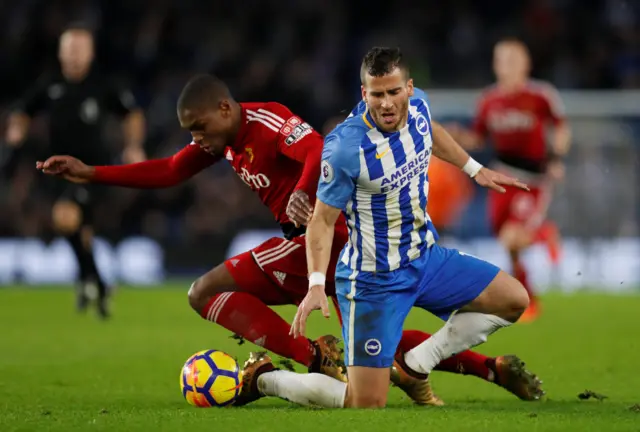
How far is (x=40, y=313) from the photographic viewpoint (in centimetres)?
1228

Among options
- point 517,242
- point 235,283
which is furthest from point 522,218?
point 235,283

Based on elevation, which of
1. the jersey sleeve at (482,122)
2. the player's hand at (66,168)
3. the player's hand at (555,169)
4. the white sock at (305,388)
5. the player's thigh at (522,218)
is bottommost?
the white sock at (305,388)

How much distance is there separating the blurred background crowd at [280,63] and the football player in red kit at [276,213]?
9.49 metres

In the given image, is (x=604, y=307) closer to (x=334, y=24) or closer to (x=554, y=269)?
(x=554, y=269)

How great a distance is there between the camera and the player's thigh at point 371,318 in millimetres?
5859

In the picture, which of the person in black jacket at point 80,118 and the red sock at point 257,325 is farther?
the person in black jacket at point 80,118

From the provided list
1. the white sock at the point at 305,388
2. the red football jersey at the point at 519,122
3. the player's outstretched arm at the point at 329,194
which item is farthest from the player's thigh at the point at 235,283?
the red football jersey at the point at 519,122

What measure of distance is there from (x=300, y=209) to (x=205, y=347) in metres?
3.88

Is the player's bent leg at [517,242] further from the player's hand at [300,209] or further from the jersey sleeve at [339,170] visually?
the player's hand at [300,209]

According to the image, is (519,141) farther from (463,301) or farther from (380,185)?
(380,185)

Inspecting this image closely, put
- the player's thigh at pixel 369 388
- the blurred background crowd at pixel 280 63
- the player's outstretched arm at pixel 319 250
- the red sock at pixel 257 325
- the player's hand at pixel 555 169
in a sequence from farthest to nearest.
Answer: the blurred background crowd at pixel 280 63 → the player's hand at pixel 555 169 → the red sock at pixel 257 325 → the player's thigh at pixel 369 388 → the player's outstretched arm at pixel 319 250

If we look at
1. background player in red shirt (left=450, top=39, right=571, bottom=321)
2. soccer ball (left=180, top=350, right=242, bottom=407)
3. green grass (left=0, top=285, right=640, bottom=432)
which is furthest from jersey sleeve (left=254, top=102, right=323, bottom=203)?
background player in red shirt (left=450, top=39, right=571, bottom=321)

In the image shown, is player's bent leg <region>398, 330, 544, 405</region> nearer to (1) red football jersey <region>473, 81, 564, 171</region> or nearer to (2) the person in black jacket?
(1) red football jersey <region>473, 81, 564, 171</region>

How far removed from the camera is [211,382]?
5.97 meters
